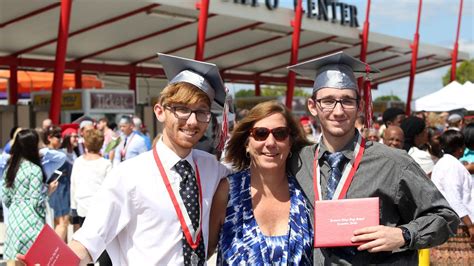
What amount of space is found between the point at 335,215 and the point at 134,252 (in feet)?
3.05

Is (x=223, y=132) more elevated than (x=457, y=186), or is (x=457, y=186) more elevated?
(x=223, y=132)

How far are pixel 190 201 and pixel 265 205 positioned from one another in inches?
16.2

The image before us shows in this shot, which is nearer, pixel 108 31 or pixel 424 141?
pixel 424 141

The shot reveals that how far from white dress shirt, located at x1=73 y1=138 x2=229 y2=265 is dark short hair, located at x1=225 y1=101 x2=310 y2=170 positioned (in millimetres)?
525

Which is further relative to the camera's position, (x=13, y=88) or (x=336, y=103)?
(x=13, y=88)

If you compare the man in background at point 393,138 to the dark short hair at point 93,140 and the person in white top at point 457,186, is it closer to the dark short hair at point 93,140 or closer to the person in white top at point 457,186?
the person in white top at point 457,186

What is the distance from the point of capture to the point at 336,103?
3.45 meters

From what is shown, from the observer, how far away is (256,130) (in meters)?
3.65

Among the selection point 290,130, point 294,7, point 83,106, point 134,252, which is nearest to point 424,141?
point 290,130

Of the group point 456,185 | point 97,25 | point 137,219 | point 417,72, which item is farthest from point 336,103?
point 417,72

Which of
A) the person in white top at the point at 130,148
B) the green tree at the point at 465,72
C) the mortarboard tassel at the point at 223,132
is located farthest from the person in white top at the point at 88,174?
the green tree at the point at 465,72

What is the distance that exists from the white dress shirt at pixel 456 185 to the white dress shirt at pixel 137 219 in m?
3.85

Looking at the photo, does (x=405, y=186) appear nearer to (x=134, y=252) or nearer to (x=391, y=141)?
(x=134, y=252)

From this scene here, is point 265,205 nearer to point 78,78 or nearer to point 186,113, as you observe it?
point 186,113
